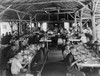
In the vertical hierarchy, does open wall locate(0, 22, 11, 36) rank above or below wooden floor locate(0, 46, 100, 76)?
above

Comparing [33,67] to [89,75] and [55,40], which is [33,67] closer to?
[89,75]

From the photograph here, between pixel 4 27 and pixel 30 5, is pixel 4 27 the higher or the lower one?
the lower one

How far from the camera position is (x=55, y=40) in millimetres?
15055

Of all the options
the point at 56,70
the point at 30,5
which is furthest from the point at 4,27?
the point at 56,70

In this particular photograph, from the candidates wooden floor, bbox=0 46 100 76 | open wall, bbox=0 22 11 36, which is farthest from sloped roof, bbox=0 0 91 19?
wooden floor, bbox=0 46 100 76

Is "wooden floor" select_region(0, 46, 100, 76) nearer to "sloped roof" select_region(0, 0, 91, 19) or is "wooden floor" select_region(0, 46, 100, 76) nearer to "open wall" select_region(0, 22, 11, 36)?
"sloped roof" select_region(0, 0, 91, 19)

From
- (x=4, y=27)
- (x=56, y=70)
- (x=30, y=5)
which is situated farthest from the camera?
(x=4, y=27)

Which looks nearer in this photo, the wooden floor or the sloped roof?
the wooden floor

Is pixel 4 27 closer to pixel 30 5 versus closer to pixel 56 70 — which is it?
pixel 30 5

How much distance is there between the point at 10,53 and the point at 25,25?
15.5m

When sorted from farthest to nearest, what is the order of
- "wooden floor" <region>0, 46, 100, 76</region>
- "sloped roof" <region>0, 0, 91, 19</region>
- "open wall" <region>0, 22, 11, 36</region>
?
"open wall" <region>0, 22, 11, 36</region>
"sloped roof" <region>0, 0, 91, 19</region>
"wooden floor" <region>0, 46, 100, 76</region>

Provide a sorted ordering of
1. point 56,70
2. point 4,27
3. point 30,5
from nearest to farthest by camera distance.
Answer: point 56,70 < point 30,5 < point 4,27

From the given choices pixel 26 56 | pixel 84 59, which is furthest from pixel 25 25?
pixel 84 59

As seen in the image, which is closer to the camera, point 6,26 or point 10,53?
point 10,53
